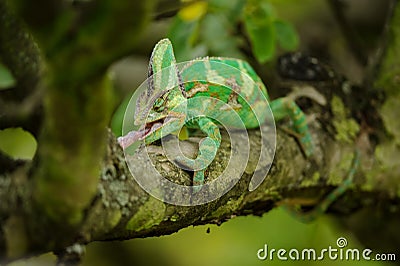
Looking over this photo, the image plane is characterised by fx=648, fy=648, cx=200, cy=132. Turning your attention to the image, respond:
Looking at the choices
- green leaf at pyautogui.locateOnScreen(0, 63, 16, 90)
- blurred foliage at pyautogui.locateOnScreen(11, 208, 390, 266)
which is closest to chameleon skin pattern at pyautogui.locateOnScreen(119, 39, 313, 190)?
green leaf at pyautogui.locateOnScreen(0, 63, 16, 90)

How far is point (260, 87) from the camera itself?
2016 millimetres

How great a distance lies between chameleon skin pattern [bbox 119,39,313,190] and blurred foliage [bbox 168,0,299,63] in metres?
0.13

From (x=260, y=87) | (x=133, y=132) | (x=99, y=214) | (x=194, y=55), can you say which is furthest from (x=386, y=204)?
(x=99, y=214)

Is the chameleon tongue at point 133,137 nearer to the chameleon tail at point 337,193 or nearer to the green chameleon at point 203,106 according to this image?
the green chameleon at point 203,106

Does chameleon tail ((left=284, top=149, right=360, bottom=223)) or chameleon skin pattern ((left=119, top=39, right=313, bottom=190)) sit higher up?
chameleon skin pattern ((left=119, top=39, right=313, bottom=190))

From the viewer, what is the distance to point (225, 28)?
2311 mm

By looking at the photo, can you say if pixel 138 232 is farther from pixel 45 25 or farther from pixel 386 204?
pixel 386 204

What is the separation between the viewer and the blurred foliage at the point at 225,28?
6.72 feet

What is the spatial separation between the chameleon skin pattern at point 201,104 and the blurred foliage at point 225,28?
0.13 m

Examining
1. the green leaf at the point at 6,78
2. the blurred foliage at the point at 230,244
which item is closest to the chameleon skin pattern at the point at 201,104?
the green leaf at the point at 6,78

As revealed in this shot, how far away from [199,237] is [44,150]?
2706 mm

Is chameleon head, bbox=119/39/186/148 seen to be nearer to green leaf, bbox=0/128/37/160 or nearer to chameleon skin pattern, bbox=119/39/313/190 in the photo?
chameleon skin pattern, bbox=119/39/313/190

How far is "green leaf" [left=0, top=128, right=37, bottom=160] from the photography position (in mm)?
2602

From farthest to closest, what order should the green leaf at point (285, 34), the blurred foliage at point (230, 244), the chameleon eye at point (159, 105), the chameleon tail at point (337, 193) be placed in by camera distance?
1. the blurred foliage at point (230, 244)
2. the green leaf at point (285, 34)
3. the chameleon tail at point (337, 193)
4. the chameleon eye at point (159, 105)
